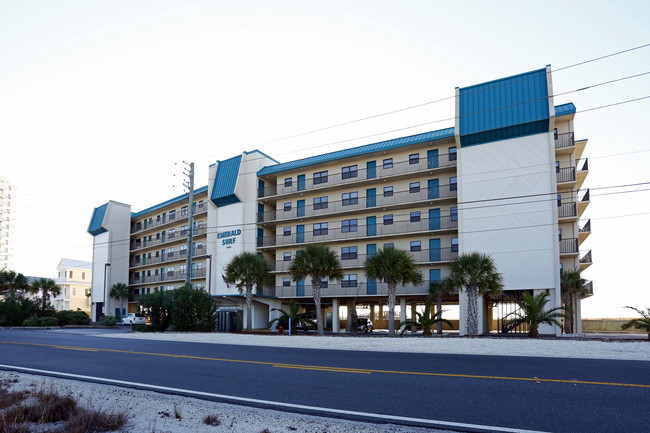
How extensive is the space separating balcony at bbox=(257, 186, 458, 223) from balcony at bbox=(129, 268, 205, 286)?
12225mm

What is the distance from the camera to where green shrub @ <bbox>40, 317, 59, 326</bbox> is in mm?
48503

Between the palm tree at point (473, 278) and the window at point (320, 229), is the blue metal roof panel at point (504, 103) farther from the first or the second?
the window at point (320, 229)

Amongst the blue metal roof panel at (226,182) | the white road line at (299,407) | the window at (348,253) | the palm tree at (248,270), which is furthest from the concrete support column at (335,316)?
the white road line at (299,407)

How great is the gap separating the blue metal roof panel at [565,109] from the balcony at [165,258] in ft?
130

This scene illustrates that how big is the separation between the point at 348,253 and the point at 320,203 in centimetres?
619

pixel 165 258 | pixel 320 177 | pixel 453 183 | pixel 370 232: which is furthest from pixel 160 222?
pixel 453 183

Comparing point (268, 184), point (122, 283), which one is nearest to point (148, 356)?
point (268, 184)

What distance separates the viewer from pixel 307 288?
162 ft

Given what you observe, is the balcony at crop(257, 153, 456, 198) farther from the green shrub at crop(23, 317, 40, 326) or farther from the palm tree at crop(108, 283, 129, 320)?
the palm tree at crop(108, 283, 129, 320)

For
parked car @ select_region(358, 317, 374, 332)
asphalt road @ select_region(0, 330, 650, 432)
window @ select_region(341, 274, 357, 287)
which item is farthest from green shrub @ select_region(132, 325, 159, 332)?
asphalt road @ select_region(0, 330, 650, 432)

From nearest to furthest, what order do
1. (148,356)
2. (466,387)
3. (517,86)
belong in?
(466,387), (148,356), (517,86)

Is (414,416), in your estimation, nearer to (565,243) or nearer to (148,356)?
(148,356)

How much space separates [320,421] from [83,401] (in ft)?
14.4

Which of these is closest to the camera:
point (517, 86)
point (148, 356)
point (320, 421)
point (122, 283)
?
point (320, 421)
